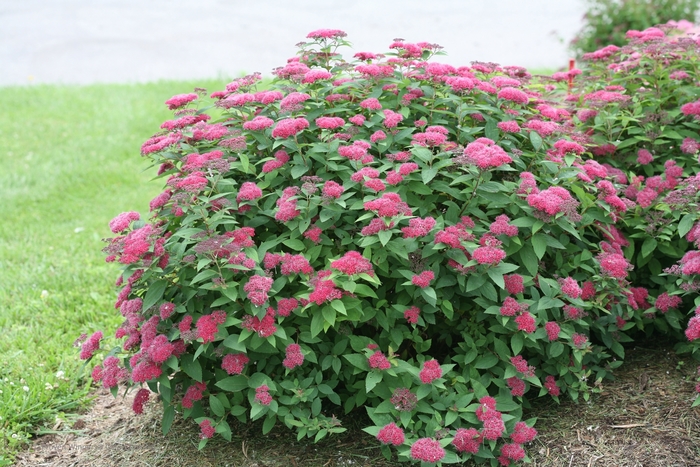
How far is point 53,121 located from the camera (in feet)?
26.9

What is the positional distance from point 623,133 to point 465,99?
111cm

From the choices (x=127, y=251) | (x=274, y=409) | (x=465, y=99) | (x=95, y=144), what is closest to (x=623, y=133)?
(x=465, y=99)

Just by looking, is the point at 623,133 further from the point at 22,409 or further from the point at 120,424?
the point at 22,409

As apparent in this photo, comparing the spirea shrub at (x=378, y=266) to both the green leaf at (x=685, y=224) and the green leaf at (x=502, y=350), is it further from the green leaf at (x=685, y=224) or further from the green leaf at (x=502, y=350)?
the green leaf at (x=685, y=224)

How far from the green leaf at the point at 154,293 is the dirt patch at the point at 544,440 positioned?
74cm

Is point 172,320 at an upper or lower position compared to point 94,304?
upper

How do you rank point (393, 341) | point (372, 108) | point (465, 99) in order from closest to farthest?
point (393, 341) → point (372, 108) → point (465, 99)

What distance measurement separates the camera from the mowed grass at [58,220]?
11.6ft

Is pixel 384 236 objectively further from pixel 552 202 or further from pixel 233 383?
pixel 233 383

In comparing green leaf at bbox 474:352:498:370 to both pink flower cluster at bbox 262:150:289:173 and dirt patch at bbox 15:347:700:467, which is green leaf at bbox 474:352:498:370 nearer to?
dirt patch at bbox 15:347:700:467

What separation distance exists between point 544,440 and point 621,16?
20.8 ft

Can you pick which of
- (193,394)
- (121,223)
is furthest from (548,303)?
(121,223)

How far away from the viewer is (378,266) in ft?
8.57

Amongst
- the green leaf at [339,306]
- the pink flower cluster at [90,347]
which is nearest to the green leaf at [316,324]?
the green leaf at [339,306]
